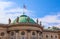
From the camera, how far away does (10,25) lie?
285ft

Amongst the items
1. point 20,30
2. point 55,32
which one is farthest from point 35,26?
point 55,32

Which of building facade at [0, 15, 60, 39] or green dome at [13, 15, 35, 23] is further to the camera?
green dome at [13, 15, 35, 23]

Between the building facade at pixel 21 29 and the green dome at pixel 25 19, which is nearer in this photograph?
the building facade at pixel 21 29

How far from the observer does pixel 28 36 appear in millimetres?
84875

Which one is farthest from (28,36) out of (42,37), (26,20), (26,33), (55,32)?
(55,32)

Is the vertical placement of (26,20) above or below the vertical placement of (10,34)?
above

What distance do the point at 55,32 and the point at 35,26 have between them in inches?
780

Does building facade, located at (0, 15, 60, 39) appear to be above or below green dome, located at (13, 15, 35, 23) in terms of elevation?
below

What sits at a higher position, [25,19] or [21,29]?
[25,19]

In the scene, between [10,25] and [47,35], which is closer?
[10,25]

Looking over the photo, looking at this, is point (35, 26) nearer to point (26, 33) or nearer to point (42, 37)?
point (26, 33)

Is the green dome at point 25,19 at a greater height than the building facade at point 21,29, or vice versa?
the green dome at point 25,19

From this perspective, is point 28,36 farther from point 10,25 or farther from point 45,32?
point 45,32

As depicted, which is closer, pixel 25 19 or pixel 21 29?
pixel 21 29
